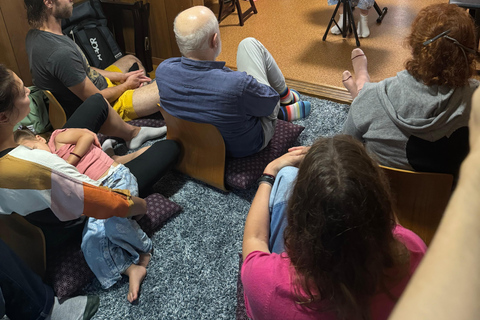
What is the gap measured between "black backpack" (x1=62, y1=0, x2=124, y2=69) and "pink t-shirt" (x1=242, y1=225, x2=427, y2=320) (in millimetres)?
2554

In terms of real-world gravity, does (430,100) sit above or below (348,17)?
above

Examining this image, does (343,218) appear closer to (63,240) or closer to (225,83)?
(225,83)

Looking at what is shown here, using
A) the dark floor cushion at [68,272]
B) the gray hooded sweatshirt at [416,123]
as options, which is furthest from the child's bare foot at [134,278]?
the gray hooded sweatshirt at [416,123]

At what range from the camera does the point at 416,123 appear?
1.43 meters

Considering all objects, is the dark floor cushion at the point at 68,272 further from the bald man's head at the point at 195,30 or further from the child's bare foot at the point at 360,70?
the child's bare foot at the point at 360,70

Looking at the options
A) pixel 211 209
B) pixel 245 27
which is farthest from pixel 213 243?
pixel 245 27

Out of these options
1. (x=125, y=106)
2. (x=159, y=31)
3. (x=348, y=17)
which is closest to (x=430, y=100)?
(x=125, y=106)

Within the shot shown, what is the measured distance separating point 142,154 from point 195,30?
72 cm

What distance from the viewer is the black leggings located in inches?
78.7

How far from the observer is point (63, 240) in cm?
169

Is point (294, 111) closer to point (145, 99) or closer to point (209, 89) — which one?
point (209, 89)

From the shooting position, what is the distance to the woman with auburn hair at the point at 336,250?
810 mm

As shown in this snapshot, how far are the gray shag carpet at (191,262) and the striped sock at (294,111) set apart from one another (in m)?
0.67

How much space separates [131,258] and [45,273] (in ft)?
1.18
